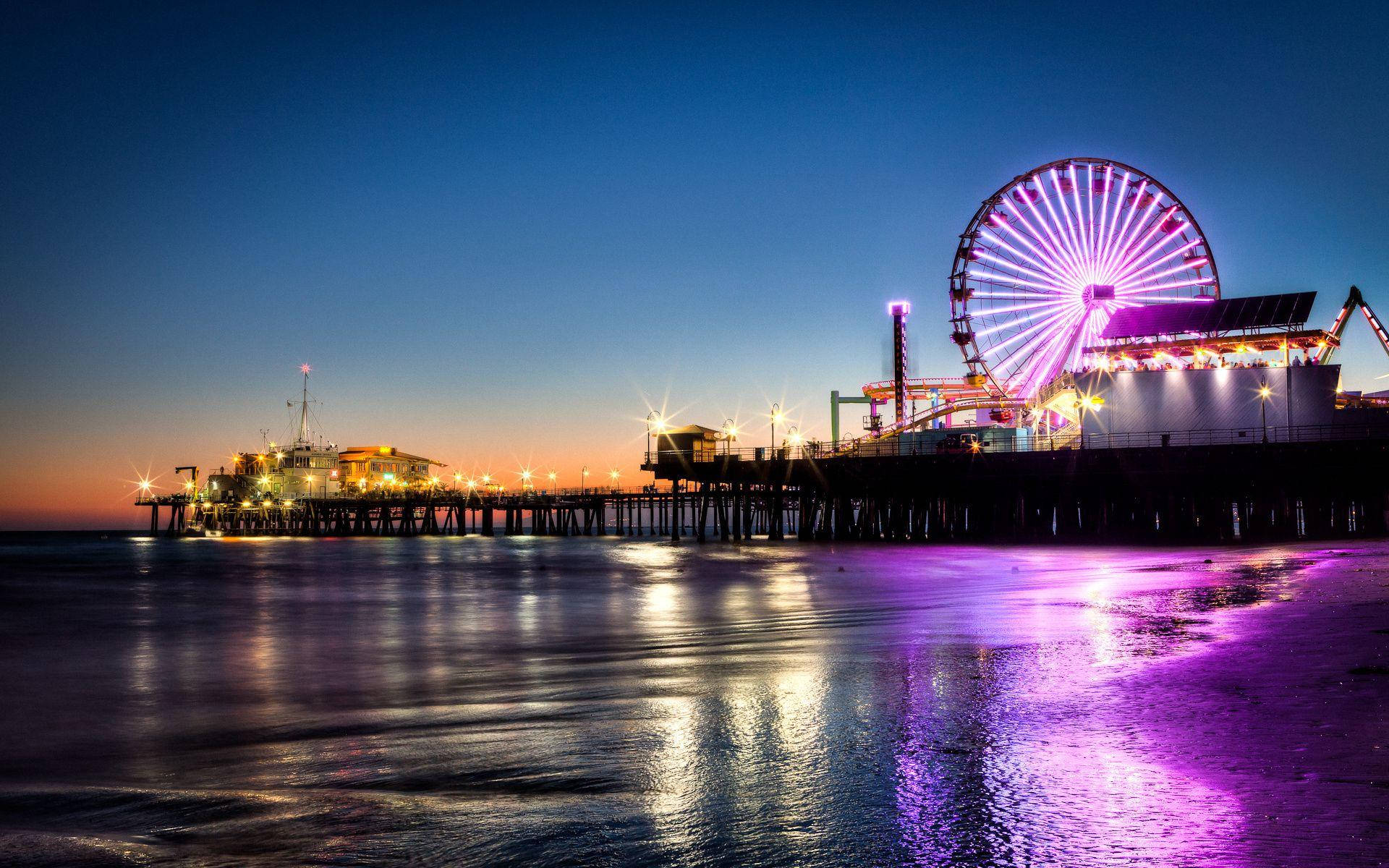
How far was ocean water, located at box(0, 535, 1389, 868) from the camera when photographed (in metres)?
5.66

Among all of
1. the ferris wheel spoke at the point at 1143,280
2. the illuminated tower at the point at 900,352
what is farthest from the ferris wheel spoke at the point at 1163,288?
the illuminated tower at the point at 900,352

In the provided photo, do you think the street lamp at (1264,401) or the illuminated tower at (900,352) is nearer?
the street lamp at (1264,401)

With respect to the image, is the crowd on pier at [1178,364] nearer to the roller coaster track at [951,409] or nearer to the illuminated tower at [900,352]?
the roller coaster track at [951,409]

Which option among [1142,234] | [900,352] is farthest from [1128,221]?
[900,352]

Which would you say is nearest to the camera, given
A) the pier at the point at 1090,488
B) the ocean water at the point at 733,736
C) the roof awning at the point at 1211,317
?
the ocean water at the point at 733,736

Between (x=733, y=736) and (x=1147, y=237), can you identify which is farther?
(x=1147, y=237)

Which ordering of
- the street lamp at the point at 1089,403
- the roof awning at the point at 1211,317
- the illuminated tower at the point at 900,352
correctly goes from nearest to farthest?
the roof awning at the point at 1211,317 → the street lamp at the point at 1089,403 → the illuminated tower at the point at 900,352

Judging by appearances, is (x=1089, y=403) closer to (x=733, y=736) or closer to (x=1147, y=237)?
(x=1147, y=237)

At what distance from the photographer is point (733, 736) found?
8.31 metres

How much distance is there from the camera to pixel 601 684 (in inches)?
469

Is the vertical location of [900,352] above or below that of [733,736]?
above

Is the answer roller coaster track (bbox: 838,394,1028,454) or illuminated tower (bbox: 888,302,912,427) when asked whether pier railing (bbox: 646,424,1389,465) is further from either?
illuminated tower (bbox: 888,302,912,427)

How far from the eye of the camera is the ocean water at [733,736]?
5.66 meters

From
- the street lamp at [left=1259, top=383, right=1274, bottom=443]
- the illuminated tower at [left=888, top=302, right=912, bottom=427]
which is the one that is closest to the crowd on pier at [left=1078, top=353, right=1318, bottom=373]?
the street lamp at [left=1259, top=383, right=1274, bottom=443]
